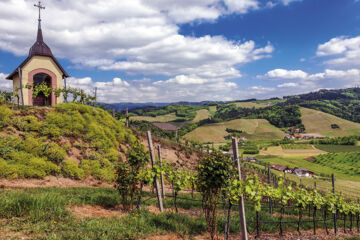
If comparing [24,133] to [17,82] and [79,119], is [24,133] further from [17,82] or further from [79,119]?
[17,82]

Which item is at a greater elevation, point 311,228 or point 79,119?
point 79,119

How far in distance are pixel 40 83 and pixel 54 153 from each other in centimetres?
1407

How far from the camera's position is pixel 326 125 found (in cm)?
15688

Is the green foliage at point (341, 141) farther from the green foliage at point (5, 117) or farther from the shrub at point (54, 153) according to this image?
the green foliage at point (5, 117)

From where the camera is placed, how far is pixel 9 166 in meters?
12.0

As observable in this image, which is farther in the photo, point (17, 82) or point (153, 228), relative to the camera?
point (17, 82)

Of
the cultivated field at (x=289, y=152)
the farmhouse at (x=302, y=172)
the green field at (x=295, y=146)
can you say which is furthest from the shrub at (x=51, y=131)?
the green field at (x=295, y=146)

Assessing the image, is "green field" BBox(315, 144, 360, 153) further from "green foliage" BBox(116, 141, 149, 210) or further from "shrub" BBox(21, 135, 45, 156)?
"shrub" BBox(21, 135, 45, 156)

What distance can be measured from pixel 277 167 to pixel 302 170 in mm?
9972

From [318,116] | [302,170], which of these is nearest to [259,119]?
[318,116]

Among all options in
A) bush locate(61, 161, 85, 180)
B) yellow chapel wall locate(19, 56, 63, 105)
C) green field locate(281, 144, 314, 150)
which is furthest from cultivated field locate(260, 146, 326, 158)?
bush locate(61, 161, 85, 180)

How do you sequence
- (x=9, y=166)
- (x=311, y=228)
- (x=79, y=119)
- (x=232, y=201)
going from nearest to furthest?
(x=232, y=201) < (x=311, y=228) < (x=9, y=166) < (x=79, y=119)

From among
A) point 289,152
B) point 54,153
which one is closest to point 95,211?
point 54,153

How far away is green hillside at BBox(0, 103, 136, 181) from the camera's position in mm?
12930
